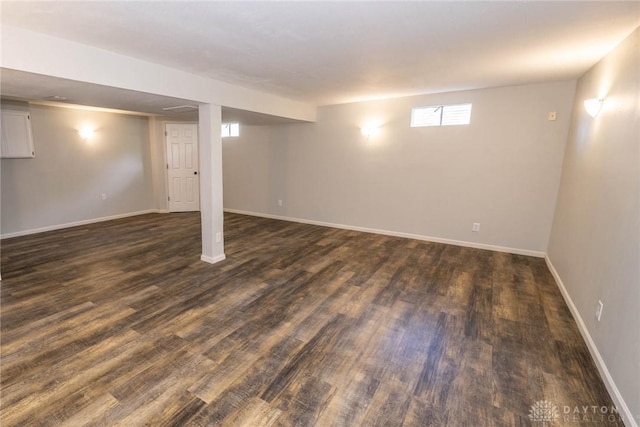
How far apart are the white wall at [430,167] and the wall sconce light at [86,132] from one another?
2988 mm

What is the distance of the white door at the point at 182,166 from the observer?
23.0ft

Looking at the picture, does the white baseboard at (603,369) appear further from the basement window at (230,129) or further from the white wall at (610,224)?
the basement window at (230,129)

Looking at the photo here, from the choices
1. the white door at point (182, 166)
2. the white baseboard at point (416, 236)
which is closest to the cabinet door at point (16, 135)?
the white door at point (182, 166)

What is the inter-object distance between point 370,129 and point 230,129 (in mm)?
3642

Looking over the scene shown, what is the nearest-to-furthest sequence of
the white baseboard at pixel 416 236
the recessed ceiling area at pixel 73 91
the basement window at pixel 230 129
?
the recessed ceiling area at pixel 73 91 < the white baseboard at pixel 416 236 < the basement window at pixel 230 129

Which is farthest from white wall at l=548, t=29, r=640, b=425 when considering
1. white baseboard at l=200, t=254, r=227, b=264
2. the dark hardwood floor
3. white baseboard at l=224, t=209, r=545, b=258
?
white baseboard at l=200, t=254, r=227, b=264

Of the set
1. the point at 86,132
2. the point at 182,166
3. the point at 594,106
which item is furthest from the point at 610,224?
the point at 86,132

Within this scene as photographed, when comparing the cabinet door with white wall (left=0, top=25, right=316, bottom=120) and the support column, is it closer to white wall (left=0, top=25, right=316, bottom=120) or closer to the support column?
the support column

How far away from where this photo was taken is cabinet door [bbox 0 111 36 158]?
15.5 ft

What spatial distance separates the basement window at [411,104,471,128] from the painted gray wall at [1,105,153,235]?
19.5ft

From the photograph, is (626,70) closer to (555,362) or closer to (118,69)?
(555,362)

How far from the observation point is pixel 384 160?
5469 mm

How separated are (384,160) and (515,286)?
2891mm

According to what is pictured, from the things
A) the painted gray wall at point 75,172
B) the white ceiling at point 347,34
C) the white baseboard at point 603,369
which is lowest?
the white baseboard at point 603,369
